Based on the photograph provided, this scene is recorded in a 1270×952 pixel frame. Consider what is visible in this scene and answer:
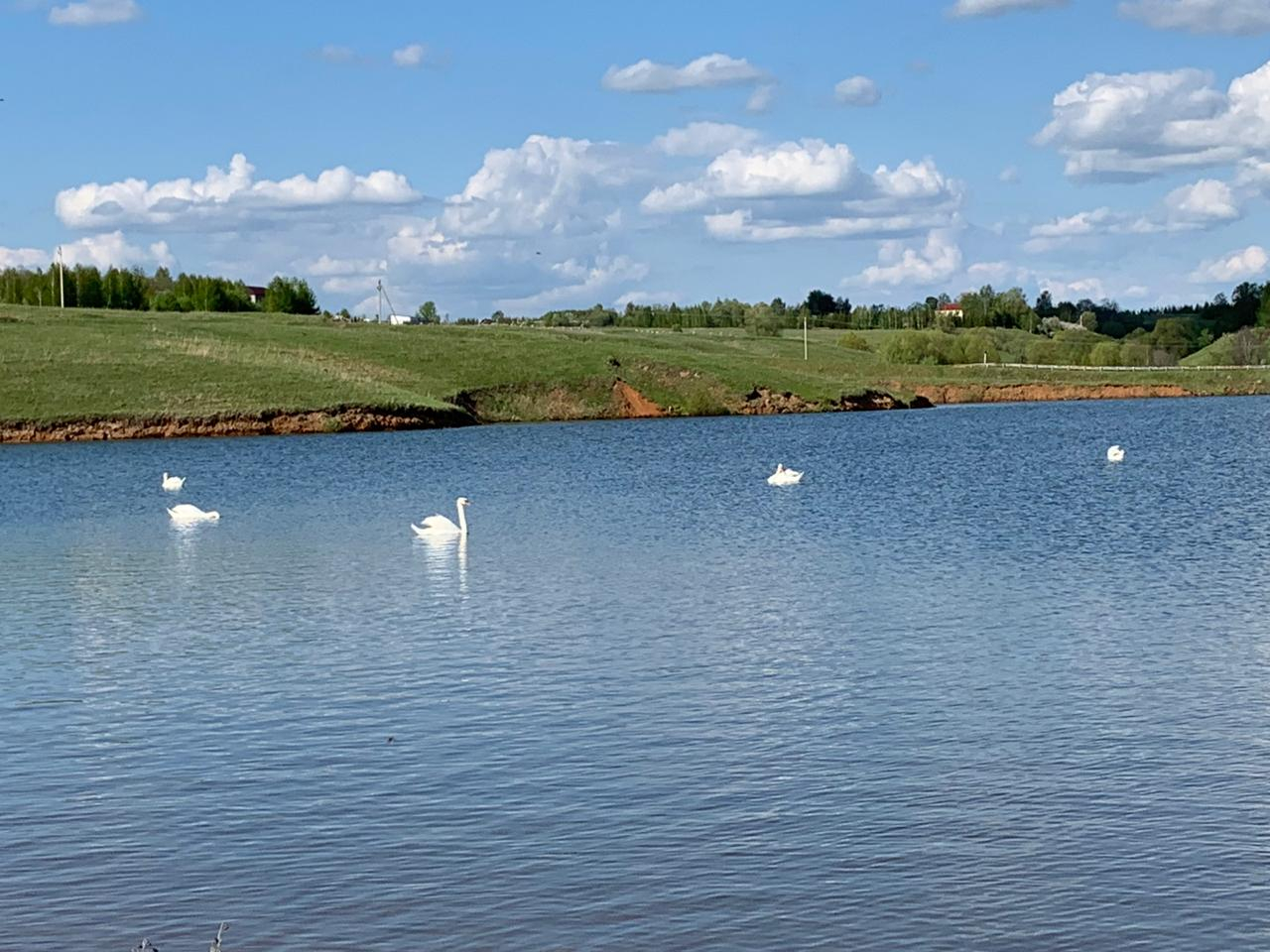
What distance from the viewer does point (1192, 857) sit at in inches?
539

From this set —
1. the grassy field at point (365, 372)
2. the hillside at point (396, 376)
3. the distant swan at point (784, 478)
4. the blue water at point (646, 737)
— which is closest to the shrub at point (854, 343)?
the grassy field at point (365, 372)

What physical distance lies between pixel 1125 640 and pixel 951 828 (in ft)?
32.7

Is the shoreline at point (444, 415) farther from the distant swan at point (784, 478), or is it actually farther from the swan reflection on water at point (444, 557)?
the swan reflection on water at point (444, 557)

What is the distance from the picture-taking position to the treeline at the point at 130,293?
18238 centimetres

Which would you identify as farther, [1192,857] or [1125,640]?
[1125,640]

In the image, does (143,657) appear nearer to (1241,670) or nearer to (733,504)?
(1241,670)

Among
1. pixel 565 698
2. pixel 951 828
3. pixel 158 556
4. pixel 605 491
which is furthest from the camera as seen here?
pixel 605 491

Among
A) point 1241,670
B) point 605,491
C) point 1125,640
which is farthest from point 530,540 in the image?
point 1241,670

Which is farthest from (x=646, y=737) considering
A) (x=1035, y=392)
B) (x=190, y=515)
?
(x=1035, y=392)

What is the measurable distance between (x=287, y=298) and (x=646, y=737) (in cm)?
17560

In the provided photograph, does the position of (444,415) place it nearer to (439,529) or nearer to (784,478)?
(784,478)

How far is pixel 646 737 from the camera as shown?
60.8 ft

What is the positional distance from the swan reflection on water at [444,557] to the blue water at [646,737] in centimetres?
16

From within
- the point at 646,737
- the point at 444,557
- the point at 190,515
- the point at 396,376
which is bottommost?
the point at 646,737
